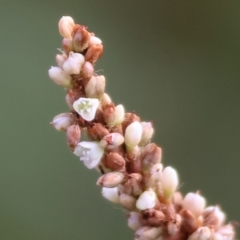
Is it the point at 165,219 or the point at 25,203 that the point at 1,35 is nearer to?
the point at 25,203

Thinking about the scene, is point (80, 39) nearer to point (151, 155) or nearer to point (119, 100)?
point (151, 155)

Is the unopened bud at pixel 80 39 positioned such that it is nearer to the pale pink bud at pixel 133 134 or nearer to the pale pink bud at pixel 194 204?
the pale pink bud at pixel 133 134

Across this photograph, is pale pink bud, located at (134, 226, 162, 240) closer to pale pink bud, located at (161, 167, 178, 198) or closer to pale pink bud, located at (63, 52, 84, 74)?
pale pink bud, located at (161, 167, 178, 198)

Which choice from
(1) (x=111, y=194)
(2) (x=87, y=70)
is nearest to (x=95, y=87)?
(2) (x=87, y=70)

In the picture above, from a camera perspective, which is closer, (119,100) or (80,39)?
(80,39)

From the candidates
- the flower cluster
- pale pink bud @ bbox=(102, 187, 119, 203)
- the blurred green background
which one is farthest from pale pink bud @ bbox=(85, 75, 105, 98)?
the blurred green background

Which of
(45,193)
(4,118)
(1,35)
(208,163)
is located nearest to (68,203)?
(45,193)
